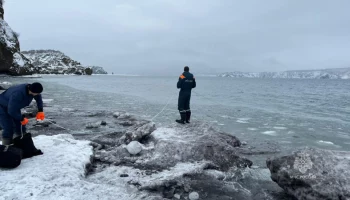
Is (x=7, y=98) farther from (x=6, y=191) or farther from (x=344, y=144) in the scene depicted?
(x=344, y=144)

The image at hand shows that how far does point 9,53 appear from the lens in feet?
173

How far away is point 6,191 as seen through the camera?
15.3ft

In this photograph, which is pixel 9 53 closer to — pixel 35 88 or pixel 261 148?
pixel 35 88

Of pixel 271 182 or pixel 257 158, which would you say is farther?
pixel 257 158

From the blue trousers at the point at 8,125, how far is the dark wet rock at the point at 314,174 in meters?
6.75

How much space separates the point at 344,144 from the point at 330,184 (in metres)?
7.63

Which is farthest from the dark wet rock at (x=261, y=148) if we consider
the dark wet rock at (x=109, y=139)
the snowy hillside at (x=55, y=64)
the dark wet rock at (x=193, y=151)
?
the snowy hillside at (x=55, y=64)

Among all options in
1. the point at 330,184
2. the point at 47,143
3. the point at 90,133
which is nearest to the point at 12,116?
the point at 47,143

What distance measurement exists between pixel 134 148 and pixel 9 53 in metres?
57.8

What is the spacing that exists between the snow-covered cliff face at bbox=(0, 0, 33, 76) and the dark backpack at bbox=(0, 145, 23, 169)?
182ft

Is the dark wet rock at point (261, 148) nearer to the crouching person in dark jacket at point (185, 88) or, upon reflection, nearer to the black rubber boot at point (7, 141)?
the crouching person in dark jacket at point (185, 88)

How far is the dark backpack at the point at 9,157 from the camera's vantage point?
5449 mm

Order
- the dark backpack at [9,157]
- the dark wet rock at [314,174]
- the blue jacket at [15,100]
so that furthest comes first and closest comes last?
the blue jacket at [15,100] < the dark backpack at [9,157] < the dark wet rock at [314,174]

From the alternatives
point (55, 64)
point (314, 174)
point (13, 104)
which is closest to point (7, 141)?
point (13, 104)
